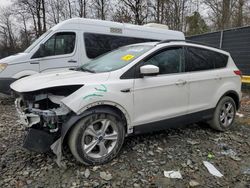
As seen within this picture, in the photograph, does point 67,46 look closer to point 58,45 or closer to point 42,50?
point 58,45

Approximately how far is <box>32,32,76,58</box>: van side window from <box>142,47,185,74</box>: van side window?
4144 mm

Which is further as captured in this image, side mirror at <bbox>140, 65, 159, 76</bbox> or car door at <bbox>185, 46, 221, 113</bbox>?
car door at <bbox>185, 46, 221, 113</bbox>

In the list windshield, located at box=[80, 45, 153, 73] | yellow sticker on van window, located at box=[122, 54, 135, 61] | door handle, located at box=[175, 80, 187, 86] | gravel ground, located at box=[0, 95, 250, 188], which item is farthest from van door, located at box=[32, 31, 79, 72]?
door handle, located at box=[175, 80, 187, 86]

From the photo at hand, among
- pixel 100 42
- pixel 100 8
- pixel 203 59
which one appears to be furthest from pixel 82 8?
pixel 203 59

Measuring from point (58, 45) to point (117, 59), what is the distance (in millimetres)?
3778

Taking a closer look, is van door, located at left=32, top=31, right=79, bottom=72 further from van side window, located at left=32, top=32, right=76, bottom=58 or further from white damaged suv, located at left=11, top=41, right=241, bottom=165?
white damaged suv, located at left=11, top=41, right=241, bottom=165

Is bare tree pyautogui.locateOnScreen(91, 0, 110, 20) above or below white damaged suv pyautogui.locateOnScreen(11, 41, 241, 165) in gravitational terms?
above

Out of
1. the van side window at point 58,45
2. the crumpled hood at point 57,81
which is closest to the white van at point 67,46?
the van side window at point 58,45

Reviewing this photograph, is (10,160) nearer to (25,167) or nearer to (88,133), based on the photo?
(25,167)

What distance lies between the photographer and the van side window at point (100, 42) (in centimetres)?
737

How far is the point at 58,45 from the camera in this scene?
269 inches

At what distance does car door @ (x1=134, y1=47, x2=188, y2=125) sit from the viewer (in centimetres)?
330

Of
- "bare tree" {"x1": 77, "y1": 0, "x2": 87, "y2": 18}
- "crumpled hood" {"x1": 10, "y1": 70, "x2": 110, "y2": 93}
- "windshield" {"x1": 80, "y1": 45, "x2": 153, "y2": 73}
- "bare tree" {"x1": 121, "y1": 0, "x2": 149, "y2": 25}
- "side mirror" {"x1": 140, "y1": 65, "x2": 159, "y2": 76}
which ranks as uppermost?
"bare tree" {"x1": 77, "y1": 0, "x2": 87, "y2": 18}

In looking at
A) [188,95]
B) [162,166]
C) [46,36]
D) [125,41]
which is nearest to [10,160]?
[162,166]
